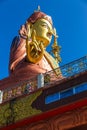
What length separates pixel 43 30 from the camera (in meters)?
17.7

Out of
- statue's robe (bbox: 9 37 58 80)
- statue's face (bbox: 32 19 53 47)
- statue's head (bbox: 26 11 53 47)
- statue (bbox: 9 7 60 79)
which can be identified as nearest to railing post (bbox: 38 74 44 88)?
statue (bbox: 9 7 60 79)

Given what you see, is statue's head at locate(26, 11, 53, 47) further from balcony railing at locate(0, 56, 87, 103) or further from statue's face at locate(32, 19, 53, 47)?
balcony railing at locate(0, 56, 87, 103)

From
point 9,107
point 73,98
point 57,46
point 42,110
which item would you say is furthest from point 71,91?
point 57,46

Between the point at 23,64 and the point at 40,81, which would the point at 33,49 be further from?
the point at 40,81

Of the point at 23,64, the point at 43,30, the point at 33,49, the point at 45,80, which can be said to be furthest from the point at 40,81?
the point at 43,30

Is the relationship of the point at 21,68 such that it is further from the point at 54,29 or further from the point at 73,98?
the point at 73,98

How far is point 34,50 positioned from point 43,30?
11.1 ft

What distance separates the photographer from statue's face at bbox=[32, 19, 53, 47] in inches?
691

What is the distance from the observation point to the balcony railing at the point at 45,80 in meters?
9.05

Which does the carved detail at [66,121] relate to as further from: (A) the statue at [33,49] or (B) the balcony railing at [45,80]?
(A) the statue at [33,49]

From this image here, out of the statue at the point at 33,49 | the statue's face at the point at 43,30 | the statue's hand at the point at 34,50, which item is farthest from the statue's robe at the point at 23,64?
the statue's face at the point at 43,30

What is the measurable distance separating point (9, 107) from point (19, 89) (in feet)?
2.63

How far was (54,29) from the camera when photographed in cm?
1819

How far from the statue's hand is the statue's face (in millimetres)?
2588
